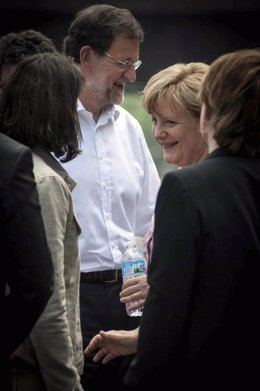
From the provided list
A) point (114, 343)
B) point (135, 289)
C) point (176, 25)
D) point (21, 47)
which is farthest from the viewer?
point (176, 25)

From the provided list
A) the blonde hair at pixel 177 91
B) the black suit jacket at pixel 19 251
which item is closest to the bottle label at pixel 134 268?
the blonde hair at pixel 177 91

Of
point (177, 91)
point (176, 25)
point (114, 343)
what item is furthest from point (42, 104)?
point (176, 25)

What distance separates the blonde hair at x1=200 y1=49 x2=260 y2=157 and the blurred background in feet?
12.7

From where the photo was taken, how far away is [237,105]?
234 cm

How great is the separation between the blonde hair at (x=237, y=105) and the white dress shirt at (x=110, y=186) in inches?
59.0

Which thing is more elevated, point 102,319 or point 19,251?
point 19,251

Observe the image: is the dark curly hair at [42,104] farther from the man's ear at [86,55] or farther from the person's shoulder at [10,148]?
the man's ear at [86,55]

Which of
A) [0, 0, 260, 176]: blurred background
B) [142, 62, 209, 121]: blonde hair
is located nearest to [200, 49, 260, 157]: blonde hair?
[142, 62, 209, 121]: blonde hair

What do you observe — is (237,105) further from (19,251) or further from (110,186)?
(110,186)

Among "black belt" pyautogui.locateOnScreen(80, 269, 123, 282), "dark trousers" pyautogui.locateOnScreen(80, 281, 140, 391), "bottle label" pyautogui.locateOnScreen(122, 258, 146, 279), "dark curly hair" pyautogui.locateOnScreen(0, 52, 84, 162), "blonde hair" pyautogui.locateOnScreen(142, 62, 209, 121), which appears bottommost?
"dark trousers" pyautogui.locateOnScreen(80, 281, 140, 391)

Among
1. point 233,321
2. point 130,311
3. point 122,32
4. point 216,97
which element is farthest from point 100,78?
point 233,321

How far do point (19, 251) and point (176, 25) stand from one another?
4.28 meters

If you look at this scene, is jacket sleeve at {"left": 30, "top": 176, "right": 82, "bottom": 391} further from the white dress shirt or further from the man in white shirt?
the white dress shirt

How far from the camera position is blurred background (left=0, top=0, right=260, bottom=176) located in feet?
20.6
